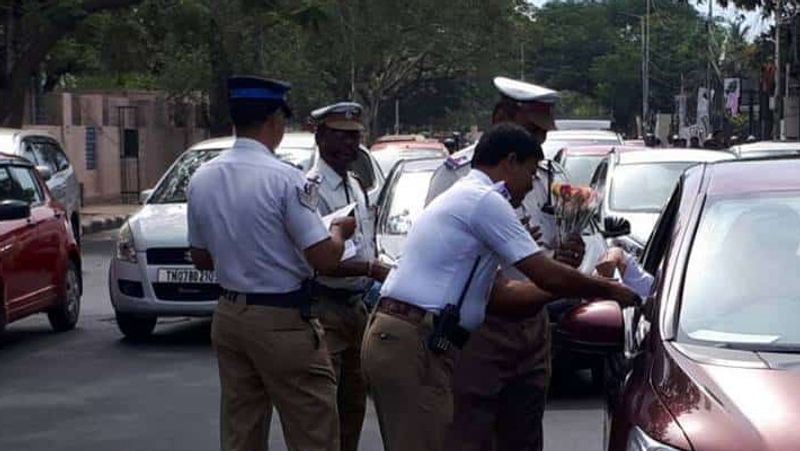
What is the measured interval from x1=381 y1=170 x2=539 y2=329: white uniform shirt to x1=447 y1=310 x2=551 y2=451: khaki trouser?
23.0 inches

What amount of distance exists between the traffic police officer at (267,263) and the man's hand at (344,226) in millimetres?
98

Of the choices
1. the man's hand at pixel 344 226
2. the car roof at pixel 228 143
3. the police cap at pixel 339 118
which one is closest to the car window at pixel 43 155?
the car roof at pixel 228 143

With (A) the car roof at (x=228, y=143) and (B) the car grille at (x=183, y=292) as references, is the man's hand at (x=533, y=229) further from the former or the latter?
(A) the car roof at (x=228, y=143)

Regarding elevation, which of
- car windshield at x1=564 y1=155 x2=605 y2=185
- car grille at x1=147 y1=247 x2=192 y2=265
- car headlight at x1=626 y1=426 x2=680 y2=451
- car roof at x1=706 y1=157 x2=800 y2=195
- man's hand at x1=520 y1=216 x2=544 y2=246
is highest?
car roof at x1=706 y1=157 x2=800 y2=195

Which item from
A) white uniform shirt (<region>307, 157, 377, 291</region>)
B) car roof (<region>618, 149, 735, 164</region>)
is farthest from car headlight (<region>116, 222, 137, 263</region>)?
white uniform shirt (<region>307, 157, 377, 291</region>)

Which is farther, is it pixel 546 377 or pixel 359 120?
pixel 359 120

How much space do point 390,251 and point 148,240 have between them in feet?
7.81

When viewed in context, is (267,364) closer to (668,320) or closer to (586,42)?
(668,320)

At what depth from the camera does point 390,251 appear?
11.4 m

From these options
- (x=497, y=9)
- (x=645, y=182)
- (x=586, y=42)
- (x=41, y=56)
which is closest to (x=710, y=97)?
(x=497, y=9)

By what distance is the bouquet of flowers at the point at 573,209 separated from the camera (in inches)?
251

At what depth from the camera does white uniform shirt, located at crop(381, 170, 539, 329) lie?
17.9 feet

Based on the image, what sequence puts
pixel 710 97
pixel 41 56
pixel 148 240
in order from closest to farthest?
pixel 148 240 → pixel 41 56 → pixel 710 97

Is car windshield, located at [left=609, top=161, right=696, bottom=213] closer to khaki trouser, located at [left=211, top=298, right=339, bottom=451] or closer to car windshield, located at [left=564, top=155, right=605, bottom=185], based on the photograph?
car windshield, located at [left=564, top=155, right=605, bottom=185]
